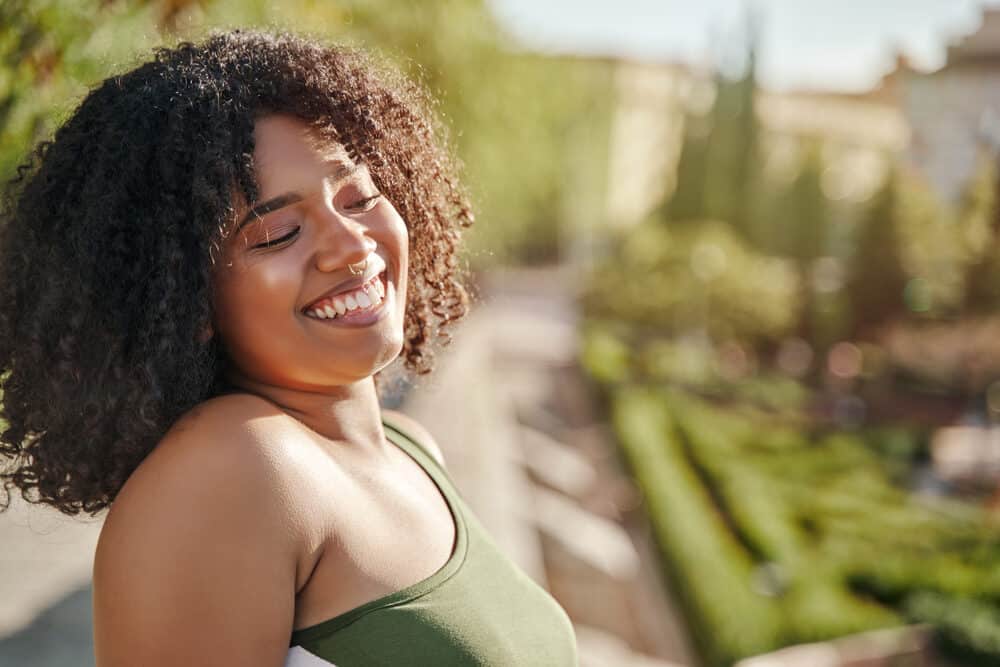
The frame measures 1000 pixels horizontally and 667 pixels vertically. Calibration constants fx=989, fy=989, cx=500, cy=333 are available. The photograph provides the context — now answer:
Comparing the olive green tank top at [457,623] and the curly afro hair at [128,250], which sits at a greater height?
the curly afro hair at [128,250]

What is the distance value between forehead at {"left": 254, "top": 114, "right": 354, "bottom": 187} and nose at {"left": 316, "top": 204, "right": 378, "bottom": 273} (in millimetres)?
52

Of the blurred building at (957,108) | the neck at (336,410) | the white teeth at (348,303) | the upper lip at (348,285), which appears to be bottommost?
the blurred building at (957,108)

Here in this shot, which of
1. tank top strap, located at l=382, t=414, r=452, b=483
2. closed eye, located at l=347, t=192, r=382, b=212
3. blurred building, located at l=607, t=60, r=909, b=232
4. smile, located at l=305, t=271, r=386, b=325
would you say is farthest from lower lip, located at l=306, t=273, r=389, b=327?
blurred building, located at l=607, t=60, r=909, b=232

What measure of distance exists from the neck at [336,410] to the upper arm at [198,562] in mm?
148

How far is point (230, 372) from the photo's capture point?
3.59 feet

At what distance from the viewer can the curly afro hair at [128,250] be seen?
1007 millimetres

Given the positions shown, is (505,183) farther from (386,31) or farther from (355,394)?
(355,394)

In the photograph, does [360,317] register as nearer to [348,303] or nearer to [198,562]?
[348,303]

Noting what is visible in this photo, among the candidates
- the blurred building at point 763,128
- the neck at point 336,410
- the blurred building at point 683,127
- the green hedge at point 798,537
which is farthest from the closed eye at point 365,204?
the blurred building at point 683,127

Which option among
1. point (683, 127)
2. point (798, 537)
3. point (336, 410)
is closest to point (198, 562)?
point (336, 410)

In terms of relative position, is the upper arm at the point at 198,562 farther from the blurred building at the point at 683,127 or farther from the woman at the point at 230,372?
the blurred building at the point at 683,127

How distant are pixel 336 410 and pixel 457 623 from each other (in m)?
0.27

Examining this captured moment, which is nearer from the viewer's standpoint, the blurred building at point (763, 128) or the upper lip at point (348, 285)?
the upper lip at point (348, 285)

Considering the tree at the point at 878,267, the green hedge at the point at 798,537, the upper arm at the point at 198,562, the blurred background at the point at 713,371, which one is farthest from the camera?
the tree at the point at 878,267
